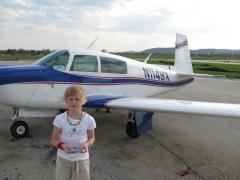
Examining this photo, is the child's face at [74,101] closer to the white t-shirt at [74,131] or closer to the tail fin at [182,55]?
the white t-shirt at [74,131]

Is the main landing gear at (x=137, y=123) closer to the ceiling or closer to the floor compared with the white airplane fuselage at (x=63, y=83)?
closer to the floor

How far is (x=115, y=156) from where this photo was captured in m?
4.67

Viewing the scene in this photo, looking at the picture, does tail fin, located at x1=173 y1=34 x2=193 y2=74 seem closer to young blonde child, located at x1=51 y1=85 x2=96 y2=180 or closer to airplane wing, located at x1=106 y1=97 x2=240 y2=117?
airplane wing, located at x1=106 y1=97 x2=240 y2=117

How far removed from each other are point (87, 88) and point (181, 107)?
2.03m

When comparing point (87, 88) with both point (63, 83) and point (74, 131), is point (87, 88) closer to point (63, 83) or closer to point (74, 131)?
point (63, 83)

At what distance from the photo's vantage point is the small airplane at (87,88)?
16.3ft

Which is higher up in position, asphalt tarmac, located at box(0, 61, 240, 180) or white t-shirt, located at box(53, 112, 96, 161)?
white t-shirt, located at box(53, 112, 96, 161)

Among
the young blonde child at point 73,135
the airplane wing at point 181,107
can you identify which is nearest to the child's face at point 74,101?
the young blonde child at point 73,135

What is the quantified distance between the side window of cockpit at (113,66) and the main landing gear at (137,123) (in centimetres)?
112

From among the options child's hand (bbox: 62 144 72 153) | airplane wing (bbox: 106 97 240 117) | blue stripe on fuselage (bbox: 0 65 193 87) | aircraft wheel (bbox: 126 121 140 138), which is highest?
blue stripe on fuselage (bbox: 0 65 193 87)

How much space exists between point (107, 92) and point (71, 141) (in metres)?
3.56

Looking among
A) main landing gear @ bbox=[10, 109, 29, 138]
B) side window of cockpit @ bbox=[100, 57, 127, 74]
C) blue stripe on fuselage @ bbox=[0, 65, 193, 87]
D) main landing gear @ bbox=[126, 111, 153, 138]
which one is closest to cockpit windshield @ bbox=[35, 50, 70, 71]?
blue stripe on fuselage @ bbox=[0, 65, 193, 87]

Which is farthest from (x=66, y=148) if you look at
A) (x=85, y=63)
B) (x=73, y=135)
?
(x=85, y=63)

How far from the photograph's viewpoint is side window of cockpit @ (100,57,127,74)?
6.02 meters
